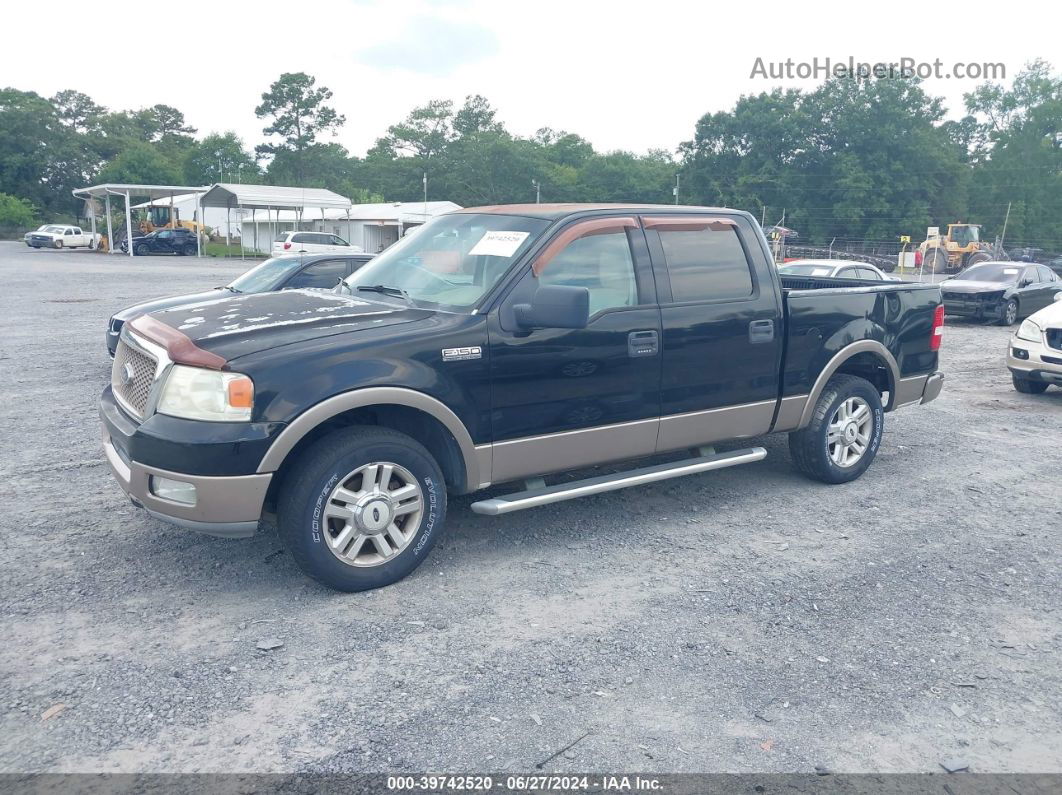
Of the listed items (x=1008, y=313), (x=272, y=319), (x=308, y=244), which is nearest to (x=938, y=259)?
(x=1008, y=313)

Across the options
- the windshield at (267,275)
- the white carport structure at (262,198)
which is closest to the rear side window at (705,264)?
the windshield at (267,275)

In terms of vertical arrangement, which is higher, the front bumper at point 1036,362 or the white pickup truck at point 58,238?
the white pickup truck at point 58,238

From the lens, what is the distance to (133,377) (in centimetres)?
461

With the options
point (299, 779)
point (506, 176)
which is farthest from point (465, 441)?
point (506, 176)

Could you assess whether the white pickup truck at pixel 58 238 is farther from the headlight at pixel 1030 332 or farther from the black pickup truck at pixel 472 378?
the black pickup truck at pixel 472 378

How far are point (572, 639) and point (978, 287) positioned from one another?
686 inches

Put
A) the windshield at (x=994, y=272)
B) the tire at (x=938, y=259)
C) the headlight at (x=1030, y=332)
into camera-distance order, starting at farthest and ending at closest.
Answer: the tire at (x=938, y=259)
the windshield at (x=994, y=272)
the headlight at (x=1030, y=332)

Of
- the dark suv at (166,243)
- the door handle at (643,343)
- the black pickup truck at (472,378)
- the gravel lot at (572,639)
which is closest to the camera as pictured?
the gravel lot at (572,639)

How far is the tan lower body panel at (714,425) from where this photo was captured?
5473mm


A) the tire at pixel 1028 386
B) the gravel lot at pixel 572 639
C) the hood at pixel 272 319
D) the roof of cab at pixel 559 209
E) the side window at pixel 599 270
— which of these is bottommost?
the gravel lot at pixel 572 639

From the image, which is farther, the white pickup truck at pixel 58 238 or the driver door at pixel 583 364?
the white pickup truck at pixel 58 238

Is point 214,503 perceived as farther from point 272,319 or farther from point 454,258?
point 454,258

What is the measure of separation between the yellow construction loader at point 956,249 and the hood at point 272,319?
3697cm

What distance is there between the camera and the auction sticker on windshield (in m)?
5.08
